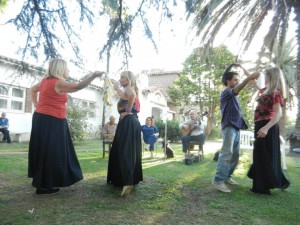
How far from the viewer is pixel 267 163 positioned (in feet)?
14.7

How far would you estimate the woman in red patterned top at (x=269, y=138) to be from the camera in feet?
14.6

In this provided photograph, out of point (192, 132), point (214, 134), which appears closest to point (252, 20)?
point (192, 132)

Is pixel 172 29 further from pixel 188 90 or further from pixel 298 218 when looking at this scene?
pixel 188 90

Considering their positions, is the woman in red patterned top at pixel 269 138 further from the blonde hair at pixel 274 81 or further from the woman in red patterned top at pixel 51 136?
the woman in red patterned top at pixel 51 136

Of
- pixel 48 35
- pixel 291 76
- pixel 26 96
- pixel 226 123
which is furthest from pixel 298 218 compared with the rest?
pixel 291 76

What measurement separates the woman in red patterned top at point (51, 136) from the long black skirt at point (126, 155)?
67cm

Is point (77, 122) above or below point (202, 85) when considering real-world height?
below

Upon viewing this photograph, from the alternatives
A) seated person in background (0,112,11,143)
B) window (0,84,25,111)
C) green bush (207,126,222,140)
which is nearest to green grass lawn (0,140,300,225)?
seated person in background (0,112,11,143)

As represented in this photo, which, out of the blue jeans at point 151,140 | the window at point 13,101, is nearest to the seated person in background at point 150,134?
the blue jeans at point 151,140

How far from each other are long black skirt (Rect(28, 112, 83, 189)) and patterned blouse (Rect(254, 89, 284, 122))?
114 inches

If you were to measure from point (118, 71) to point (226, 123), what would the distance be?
1.90 m

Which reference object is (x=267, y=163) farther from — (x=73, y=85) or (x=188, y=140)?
(x=188, y=140)

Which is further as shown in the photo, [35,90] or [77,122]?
[77,122]

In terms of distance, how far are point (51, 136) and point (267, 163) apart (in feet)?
10.2
